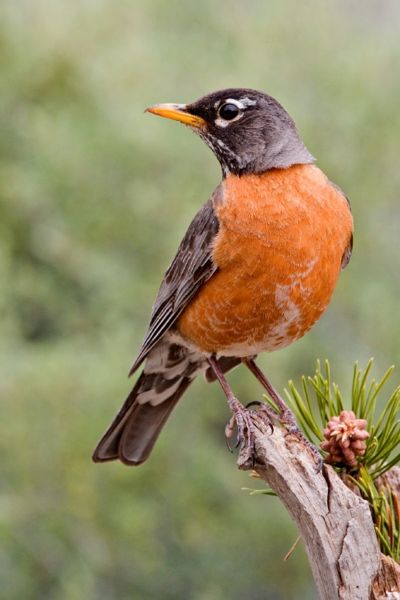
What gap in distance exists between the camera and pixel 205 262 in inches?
104

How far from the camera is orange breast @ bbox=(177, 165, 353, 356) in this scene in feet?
8.18

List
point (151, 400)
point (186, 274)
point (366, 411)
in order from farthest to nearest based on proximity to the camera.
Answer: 1. point (151, 400)
2. point (186, 274)
3. point (366, 411)

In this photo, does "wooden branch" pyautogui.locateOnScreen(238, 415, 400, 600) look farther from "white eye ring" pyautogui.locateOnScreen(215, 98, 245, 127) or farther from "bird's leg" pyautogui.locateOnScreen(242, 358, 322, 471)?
"white eye ring" pyautogui.locateOnScreen(215, 98, 245, 127)

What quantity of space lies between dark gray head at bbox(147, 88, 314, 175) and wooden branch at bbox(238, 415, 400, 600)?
1.11 metres

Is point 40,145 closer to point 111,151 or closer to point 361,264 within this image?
point 111,151

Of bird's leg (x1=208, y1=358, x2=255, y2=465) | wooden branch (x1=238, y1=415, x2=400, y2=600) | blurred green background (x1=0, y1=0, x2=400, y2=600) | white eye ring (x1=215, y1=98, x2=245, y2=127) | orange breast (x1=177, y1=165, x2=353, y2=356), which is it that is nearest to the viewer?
wooden branch (x1=238, y1=415, x2=400, y2=600)

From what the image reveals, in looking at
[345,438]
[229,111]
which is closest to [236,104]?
[229,111]

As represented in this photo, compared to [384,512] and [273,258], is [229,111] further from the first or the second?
[384,512]

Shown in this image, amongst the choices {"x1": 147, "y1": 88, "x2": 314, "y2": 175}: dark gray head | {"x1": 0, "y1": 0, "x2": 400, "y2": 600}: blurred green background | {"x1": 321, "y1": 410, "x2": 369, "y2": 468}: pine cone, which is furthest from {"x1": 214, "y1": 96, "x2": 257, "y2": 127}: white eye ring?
{"x1": 321, "y1": 410, "x2": 369, "y2": 468}: pine cone

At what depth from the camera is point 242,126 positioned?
2822 mm

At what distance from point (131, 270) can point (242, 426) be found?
1606mm

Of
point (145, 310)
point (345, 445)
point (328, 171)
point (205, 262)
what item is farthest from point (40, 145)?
point (345, 445)

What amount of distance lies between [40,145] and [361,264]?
1382 millimetres

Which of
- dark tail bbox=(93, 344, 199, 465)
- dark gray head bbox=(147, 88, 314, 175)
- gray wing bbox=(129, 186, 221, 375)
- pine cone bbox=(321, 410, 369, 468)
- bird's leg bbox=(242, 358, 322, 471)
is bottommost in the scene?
pine cone bbox=(321, 410, 369, 468)
